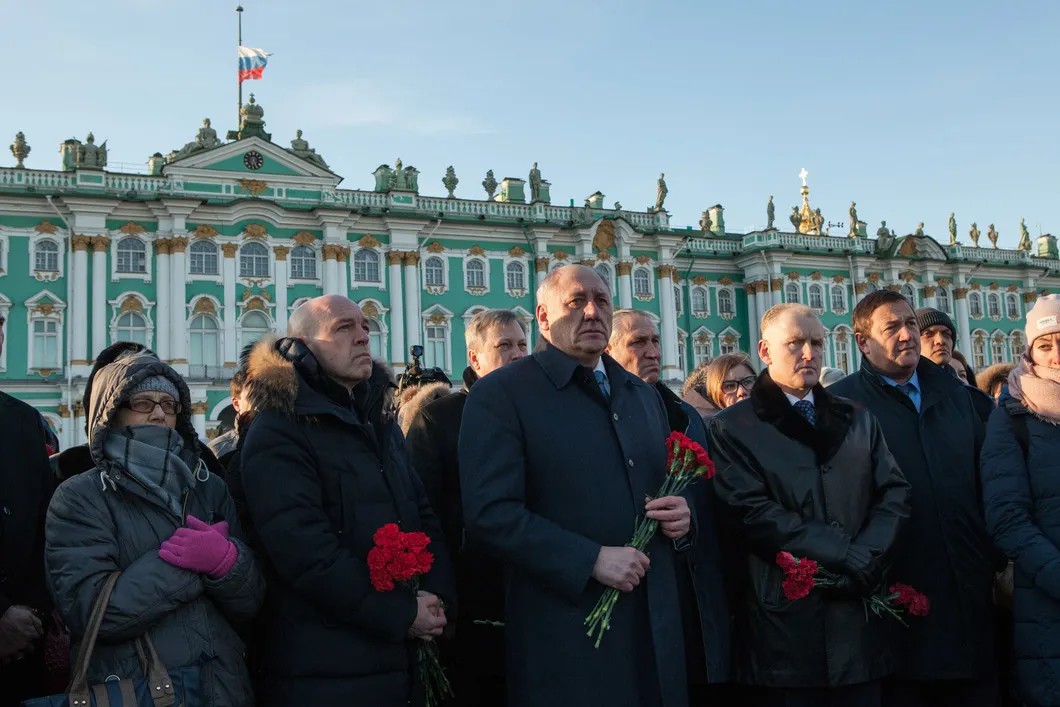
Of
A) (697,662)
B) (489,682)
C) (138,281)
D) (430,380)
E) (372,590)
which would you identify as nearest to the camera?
(372,590)

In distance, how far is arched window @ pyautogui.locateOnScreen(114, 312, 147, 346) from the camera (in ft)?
94.2

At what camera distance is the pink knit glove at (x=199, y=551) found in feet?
11.9

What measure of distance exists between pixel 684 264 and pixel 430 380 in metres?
30.5

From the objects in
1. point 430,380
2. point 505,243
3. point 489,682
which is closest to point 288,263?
point 505,243

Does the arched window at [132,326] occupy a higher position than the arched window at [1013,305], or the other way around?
the arched window at [1013,305]

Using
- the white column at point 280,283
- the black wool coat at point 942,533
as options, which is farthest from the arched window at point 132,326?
A: the black wool coat at point 942,533

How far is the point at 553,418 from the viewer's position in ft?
12.5

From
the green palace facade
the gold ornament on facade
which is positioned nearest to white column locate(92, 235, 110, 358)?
the green palace facade

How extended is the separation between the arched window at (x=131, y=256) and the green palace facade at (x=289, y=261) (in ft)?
0.14

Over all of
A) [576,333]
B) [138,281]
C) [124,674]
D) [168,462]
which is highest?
[138,281]

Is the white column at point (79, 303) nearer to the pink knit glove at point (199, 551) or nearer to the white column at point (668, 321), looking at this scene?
the white column at point (668, 321)

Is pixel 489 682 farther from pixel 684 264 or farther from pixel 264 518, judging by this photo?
pixel 684 264

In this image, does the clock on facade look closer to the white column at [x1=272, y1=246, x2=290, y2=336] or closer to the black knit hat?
the white column at [x1=272, y1=246, x2=290, y2=336]

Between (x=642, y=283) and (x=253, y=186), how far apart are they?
46.5 ft
